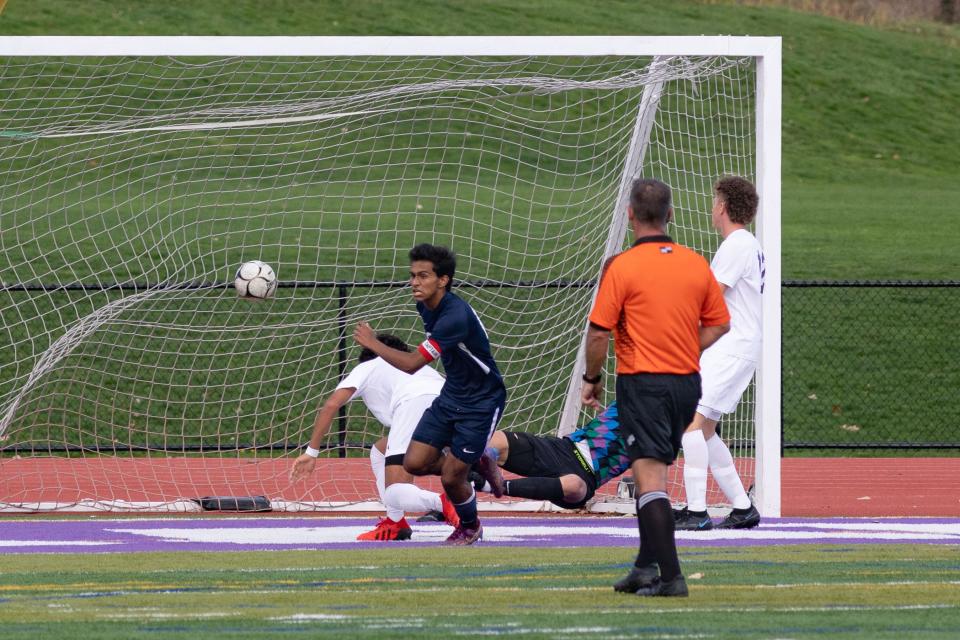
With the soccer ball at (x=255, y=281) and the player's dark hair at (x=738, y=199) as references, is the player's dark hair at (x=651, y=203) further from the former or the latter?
the soccer ball at (x=255, y=281)

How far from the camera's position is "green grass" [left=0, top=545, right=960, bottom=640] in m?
5.48

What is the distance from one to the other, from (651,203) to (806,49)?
39072 millimetres

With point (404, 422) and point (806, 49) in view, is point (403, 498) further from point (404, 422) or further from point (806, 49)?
point (806, 49)

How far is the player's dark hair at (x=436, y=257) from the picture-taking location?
8031 mm

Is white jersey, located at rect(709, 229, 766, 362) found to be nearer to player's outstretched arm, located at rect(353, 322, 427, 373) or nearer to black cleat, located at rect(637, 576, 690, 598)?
player's outstretched arm, located at rect(353, 322, 427, 373)

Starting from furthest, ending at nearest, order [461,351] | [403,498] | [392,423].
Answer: [392,423] < [403,498] < [461,351]

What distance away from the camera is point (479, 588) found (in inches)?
254

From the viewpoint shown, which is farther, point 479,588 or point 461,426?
point 461,426

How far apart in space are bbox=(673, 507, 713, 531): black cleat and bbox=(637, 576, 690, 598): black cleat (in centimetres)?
309

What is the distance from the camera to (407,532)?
9156 mm

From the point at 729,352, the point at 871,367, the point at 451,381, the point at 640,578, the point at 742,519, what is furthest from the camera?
the point at 871,367

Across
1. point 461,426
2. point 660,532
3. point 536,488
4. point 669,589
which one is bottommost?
point 536,488

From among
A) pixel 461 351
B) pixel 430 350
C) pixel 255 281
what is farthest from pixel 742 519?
pixel 255 281

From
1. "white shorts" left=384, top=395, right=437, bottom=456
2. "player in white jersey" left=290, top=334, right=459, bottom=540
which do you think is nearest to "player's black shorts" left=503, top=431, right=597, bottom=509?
"player in white jersey" left=290, top=334, right=459, bottom=540
